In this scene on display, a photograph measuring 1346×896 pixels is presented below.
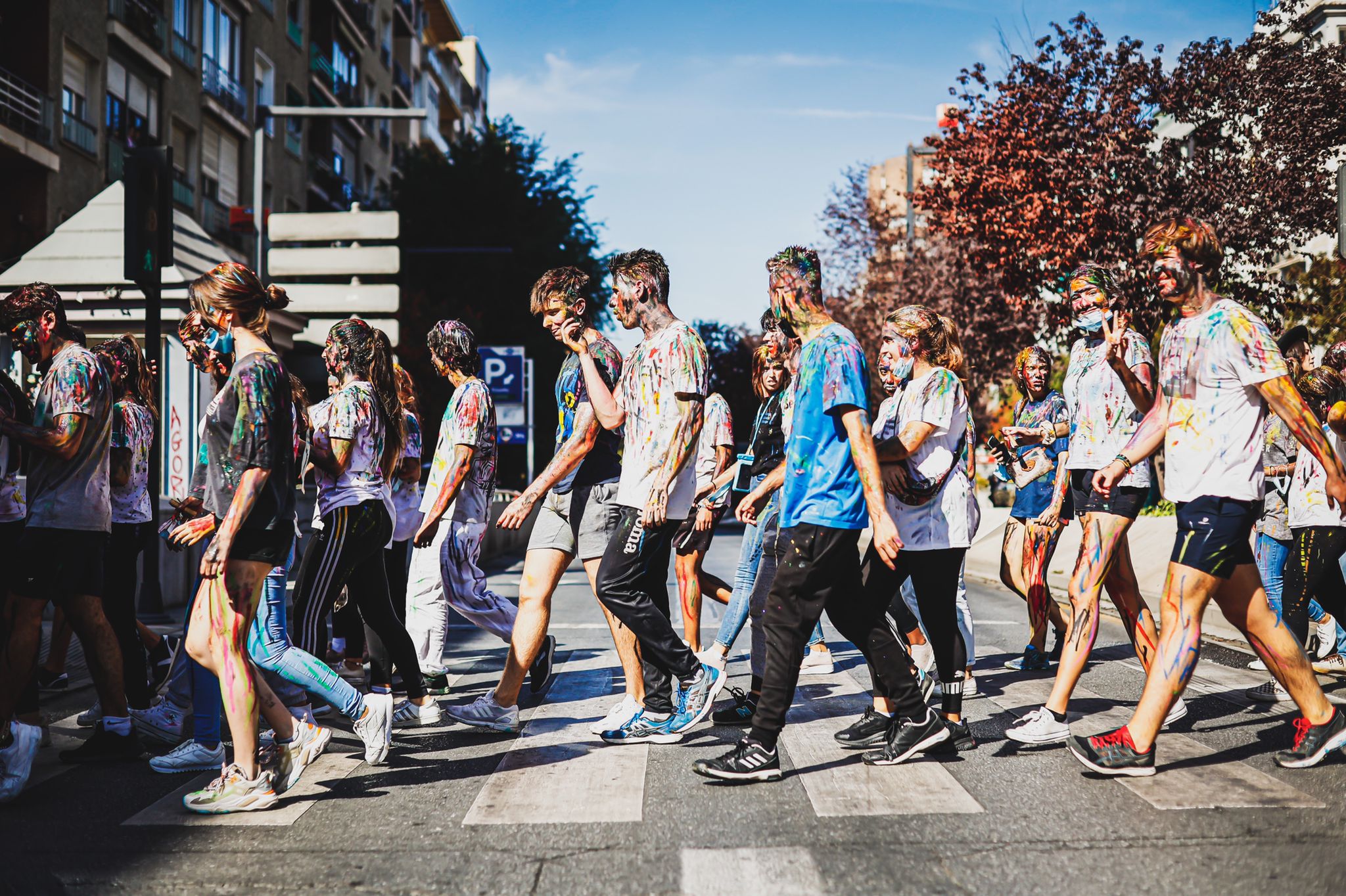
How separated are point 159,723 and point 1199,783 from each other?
4.05 m

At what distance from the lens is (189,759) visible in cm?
494

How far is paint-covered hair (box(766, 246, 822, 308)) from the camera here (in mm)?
4914

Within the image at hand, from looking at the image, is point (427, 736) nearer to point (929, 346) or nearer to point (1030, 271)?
point (929, 346)

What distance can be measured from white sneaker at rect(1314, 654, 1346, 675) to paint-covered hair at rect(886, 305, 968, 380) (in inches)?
135

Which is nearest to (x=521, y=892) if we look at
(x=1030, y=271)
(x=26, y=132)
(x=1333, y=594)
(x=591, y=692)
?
(x=591, y=692)

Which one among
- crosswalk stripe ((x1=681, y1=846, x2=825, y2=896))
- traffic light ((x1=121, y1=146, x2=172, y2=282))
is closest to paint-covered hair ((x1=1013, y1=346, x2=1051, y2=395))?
crosswalk stripe ((x1=681, y1=846, x2=825, y2=896))

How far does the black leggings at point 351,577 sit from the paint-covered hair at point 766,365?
83.5 inches

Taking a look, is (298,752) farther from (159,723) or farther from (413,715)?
(413,715)

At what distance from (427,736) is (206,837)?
1.72 m

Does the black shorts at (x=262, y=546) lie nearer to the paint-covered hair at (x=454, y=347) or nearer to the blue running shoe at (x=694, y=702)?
the blue running shoe at (x=694, y=702)

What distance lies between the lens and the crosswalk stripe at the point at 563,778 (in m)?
4.19

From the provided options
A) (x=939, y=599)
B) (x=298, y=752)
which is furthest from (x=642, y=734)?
(x=298, y=752)

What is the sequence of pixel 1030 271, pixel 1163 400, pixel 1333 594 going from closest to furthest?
pixel 1163 400 < pixel 1333 594 < pixel 1030 271

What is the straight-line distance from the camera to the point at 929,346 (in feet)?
17.6
